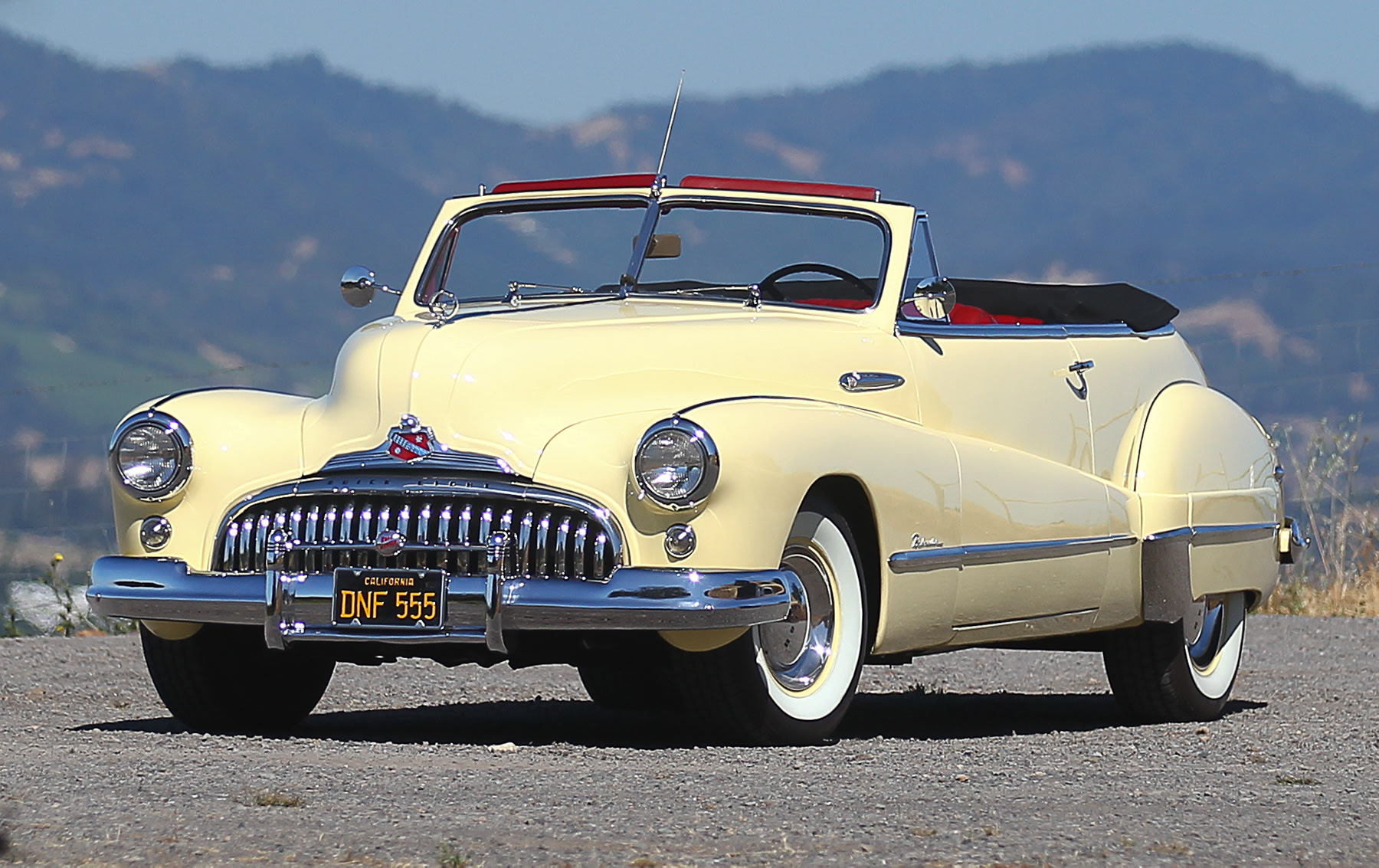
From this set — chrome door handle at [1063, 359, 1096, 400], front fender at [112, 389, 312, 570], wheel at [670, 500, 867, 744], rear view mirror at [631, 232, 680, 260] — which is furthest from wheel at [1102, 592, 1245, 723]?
front fender at [112, 389, 312, 570]

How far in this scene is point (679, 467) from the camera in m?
6.14

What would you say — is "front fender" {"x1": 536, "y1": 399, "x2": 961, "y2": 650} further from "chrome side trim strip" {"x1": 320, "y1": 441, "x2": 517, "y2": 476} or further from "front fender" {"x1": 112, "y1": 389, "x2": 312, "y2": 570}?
"front fender" {"x1": 112, "y1": 389, "x2": 312, "y2": 570}

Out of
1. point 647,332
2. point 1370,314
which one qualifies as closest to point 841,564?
point 647,332

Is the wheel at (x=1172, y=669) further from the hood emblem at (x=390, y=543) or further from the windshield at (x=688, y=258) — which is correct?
the hood emblem at (x=390, y=543)

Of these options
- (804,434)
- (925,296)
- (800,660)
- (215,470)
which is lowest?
(800,660)

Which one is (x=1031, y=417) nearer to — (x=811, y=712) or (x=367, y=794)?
(x=811, y=712)

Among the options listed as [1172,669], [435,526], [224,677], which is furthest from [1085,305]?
[224,677]

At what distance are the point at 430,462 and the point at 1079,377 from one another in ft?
8.71

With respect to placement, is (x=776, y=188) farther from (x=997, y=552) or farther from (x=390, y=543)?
(x=390, y=543)

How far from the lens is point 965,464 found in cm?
713

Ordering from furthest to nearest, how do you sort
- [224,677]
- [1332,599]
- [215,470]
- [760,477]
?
[1332,599], [224,677], [215,470], [760,477]

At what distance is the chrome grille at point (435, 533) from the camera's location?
20.3ft

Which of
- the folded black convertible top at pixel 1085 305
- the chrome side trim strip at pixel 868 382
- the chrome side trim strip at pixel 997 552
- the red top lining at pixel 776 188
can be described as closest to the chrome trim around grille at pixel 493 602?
the chrome side trim strip at pixel 997 552

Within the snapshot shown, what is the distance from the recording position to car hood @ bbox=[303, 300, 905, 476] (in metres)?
6.43
